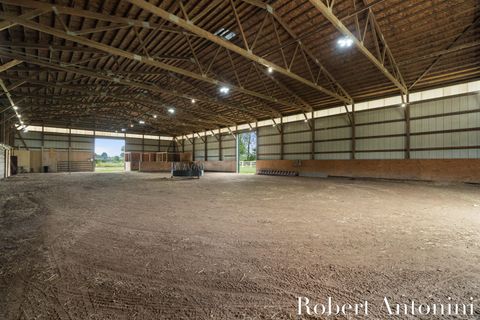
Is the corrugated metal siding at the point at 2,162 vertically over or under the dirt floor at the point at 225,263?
over

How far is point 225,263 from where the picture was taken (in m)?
2.89

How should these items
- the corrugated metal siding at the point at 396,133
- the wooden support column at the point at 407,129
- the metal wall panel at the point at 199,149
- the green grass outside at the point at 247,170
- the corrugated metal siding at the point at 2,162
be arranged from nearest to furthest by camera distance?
the corrugated metal siding at the point at 396,133, the wooden support column at the point at 407,129, the corrugated metal siding at the point at 2,162, the green grass outside at the point at 247,170, the metal wall panel at the point at 199,149

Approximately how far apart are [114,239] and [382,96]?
59.8 feet

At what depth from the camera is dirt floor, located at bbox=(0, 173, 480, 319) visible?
81.9 inches

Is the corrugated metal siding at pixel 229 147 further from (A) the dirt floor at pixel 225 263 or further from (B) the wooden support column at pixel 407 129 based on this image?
(A) the dirt floor at pixel 225 263

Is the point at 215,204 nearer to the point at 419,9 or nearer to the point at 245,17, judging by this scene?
the point at 245,17

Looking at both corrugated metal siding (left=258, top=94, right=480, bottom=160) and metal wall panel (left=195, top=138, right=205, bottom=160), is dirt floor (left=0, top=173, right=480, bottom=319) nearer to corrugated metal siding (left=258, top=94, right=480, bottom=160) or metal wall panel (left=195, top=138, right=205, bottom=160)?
corrugated metal siding (left=258, top=94, right=480, bottom=160)

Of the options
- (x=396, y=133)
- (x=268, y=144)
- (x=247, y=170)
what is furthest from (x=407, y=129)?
(x=247, y=170)

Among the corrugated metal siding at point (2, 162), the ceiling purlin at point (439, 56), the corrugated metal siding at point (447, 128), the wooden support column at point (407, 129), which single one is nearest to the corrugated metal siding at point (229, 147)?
the wooden support column at point (407, 129)

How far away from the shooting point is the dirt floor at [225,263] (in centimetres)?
208

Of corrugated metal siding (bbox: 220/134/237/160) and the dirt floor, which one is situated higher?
corrugated metal siding (bbox: 220/134/237/160)

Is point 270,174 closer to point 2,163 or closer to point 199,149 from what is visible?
point 199,149

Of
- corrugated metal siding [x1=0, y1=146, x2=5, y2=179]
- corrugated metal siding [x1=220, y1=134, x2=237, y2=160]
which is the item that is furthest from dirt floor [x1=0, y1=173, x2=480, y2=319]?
corrugated metal siding [x1=220, y1=134, x2=237, y2=160]

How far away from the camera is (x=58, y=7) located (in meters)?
6.48
